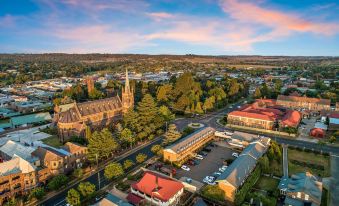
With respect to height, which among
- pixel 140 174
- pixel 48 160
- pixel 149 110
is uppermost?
pixel 149 110

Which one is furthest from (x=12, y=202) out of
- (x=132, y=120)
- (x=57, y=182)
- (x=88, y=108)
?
(x=88, y=108)

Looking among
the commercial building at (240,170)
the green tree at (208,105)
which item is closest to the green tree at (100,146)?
the commercial building at (240,170)

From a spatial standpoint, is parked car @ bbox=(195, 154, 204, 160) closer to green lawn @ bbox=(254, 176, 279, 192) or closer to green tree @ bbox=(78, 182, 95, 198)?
green lawn @ bbox=(254, 176, 279, 192)

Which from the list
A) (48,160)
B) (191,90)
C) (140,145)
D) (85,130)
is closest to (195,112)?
(191,90)

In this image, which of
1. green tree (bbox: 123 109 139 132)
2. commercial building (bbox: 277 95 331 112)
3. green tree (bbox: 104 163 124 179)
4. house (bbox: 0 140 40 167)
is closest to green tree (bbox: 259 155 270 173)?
green tree (bbox: 104 163 124 179)

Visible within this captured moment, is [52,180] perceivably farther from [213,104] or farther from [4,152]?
[213,104]

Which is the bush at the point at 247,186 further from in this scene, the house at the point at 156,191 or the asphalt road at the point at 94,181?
the asphalt road at the point at 94,181
